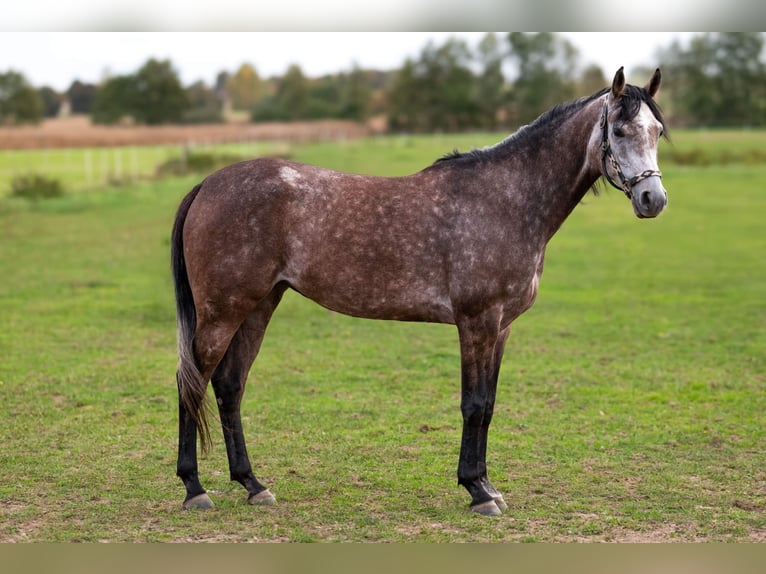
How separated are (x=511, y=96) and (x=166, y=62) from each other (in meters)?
16.4

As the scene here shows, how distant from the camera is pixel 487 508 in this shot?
5.22 metres

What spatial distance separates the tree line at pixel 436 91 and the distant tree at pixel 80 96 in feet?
0.14

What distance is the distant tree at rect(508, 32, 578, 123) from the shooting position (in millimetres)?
35969

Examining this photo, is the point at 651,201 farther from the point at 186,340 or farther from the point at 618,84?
the point at 186,340

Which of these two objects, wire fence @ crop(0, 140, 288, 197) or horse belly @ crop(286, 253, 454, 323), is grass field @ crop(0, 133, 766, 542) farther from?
wire fence @ crop(0, 140, 288, 197)

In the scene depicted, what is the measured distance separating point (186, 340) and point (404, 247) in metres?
1.52

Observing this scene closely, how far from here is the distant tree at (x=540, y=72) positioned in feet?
118

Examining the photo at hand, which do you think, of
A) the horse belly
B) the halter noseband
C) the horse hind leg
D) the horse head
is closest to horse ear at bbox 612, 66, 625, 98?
the horse head

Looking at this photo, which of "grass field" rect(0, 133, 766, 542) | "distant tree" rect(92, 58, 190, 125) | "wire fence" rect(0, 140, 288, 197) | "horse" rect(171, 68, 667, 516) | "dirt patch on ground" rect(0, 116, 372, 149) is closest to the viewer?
"grass field" rect(0, 133, 766, 542)

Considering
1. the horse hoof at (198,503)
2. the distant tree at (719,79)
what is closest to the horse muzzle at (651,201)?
the horse hoof at (198,503)

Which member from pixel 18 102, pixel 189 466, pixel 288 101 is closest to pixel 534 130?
pixel 189 466

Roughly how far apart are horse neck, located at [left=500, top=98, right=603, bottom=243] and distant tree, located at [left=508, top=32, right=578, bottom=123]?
30197mm

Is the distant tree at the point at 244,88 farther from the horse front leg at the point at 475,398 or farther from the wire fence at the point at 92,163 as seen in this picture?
the horse front leg at the point at 475,398

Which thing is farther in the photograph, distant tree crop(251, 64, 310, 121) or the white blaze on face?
distant tree crop(251, 64, 310, 121)
